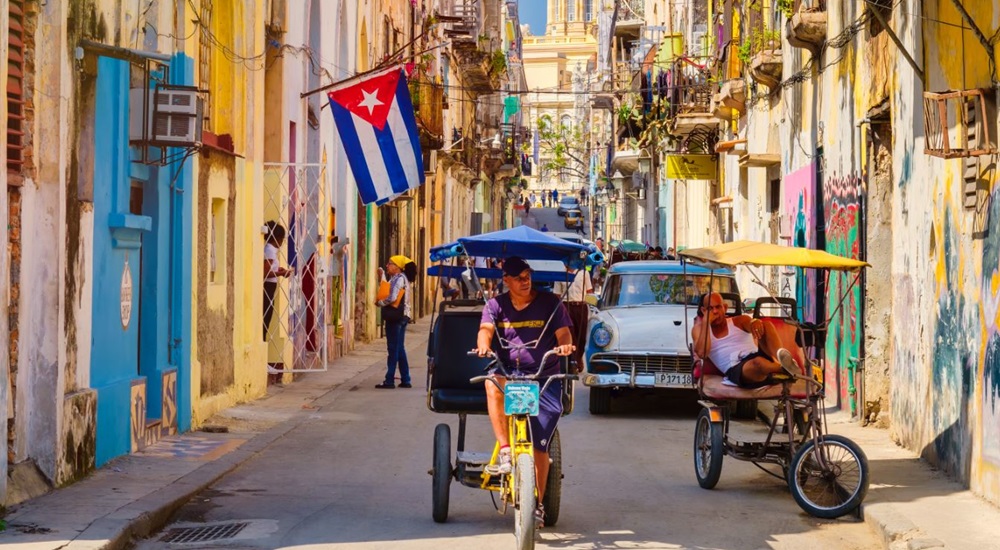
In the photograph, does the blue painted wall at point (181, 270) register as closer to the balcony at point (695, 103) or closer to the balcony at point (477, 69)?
the balcony at point (695, 103)

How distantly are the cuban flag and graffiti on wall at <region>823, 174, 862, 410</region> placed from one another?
5309 mm

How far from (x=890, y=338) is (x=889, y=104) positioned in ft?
7.46

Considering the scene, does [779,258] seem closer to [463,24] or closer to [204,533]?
[204,533]

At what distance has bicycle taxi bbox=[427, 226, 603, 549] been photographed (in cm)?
841

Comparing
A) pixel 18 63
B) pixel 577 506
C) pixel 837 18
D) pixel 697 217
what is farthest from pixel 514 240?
pixel 697 217

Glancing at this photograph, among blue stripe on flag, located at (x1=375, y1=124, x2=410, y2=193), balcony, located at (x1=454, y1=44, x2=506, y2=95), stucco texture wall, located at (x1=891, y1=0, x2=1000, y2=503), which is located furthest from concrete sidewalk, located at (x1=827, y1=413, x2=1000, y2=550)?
balcony, located at (x1=454, y1=44, x2=506, y2=95)

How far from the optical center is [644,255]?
34062 mm

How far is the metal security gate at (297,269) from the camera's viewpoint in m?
20.0

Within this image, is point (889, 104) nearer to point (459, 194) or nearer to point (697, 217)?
point (697, 217)

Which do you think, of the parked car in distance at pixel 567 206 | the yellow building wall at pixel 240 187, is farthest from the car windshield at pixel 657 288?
the parked car in distance at pixel 567 206

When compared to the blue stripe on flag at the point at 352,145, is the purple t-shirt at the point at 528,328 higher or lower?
lower

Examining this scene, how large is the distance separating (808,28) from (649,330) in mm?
4361

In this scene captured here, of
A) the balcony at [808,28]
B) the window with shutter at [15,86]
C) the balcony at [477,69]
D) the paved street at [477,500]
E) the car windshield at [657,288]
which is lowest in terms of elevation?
the paved street at [477,500]

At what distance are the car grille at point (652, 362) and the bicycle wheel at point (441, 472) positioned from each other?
677cm
